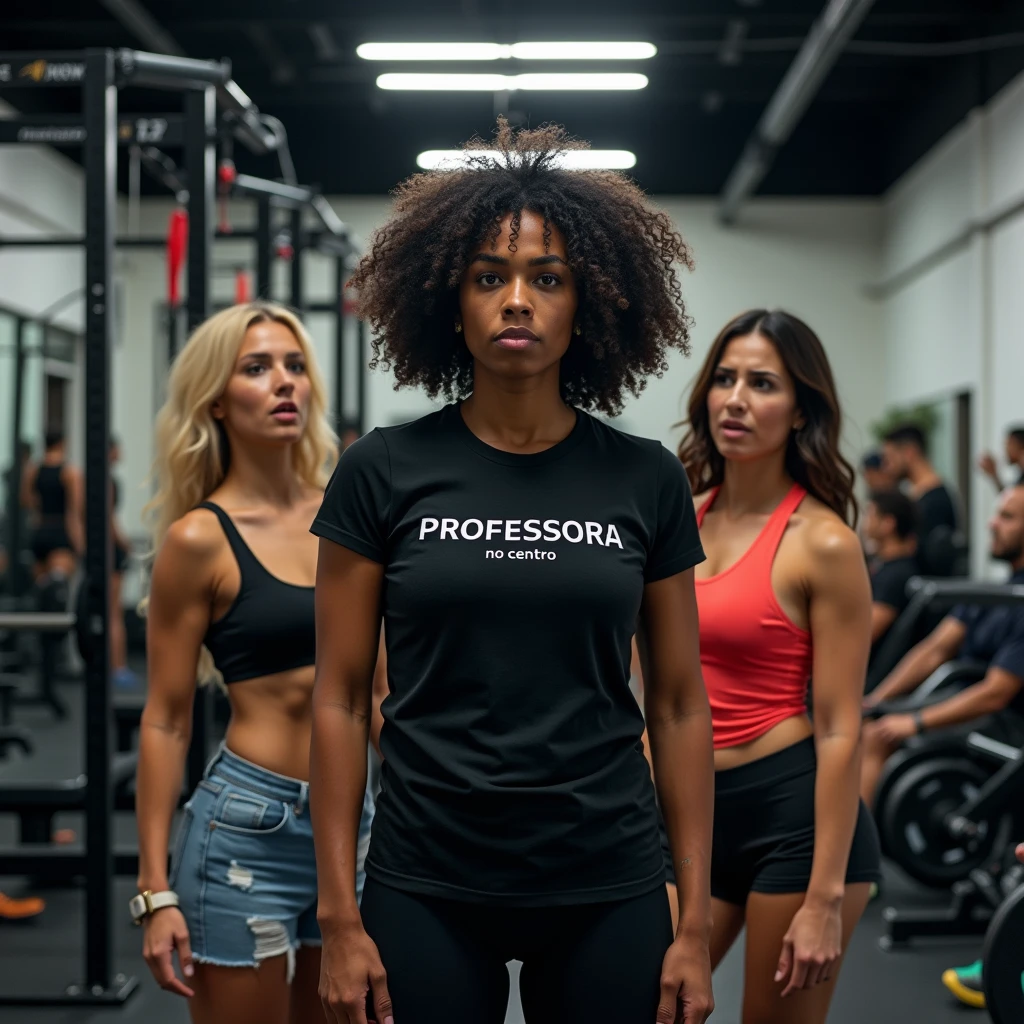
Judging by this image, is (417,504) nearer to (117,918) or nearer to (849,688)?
(849,688)

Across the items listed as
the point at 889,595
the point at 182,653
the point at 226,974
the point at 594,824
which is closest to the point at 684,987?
the point at 594,824

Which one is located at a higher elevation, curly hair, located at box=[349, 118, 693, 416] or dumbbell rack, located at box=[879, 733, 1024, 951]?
curly hair, located at box=[349, 118, 693, 416]

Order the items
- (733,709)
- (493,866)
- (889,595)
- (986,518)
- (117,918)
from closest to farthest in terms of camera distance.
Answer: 1. (493,866)
2. (733,709)
3. (117,918)
4. (889,595)
5. (986,518)

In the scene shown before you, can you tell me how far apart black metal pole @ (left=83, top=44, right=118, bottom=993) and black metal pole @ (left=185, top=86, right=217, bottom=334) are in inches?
9.1

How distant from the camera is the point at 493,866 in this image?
3.96ft

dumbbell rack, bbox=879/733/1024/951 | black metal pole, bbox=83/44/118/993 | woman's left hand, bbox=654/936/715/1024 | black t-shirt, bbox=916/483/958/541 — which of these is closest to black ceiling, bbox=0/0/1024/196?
black t-shirt, bbox=916/483/958/541

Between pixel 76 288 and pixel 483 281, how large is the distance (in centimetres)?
956

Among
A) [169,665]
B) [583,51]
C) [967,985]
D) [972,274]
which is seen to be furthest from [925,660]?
[972,274]

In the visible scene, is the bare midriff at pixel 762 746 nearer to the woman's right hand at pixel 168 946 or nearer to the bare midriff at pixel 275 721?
the bare midriff at pixel 275 721

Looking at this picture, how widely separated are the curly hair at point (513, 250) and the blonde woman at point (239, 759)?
470mm

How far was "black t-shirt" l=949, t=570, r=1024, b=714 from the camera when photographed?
359 cm

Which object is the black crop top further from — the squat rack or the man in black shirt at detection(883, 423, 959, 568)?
the man in black shirt at detection(883, 423, 959, 568)

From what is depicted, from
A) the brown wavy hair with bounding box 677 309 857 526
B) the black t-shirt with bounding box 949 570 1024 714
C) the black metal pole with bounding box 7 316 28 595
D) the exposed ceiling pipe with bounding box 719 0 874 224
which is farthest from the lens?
the black metal pole with bounding box 7 316 28 595

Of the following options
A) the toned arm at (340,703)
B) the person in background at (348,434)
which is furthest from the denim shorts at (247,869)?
the person in background at (348,434)
